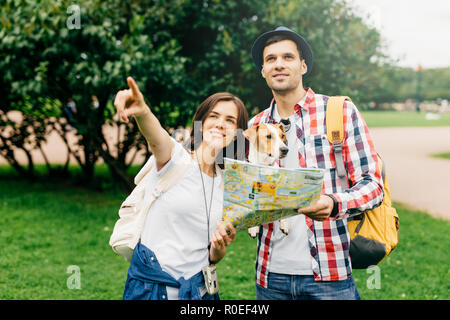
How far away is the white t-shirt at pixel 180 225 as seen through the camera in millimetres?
2127

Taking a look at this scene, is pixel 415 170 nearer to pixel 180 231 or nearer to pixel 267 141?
pixel 267 141

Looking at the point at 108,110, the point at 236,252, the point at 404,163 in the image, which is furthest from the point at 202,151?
the point at 404,163

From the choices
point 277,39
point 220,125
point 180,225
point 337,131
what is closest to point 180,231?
point 180,225

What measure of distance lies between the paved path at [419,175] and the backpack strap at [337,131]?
296 inches

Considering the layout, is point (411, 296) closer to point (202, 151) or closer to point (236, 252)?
point (236, 252)

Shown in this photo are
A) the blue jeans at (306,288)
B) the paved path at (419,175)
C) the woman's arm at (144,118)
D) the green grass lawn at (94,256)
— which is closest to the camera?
the woman's arm at (144,118)

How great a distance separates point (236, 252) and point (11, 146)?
22.0ft

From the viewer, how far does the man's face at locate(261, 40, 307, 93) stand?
2.32m

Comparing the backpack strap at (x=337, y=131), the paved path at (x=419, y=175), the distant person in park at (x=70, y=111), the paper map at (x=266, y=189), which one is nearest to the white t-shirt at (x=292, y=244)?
the backpack strap at (x=337, y=131)

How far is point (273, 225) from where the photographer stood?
2.37 meters

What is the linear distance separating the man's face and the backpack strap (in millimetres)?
259

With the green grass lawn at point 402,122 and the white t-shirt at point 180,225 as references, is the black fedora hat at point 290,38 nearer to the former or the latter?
the white t-shirt at point 180,225

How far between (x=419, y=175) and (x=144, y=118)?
42.1 feet

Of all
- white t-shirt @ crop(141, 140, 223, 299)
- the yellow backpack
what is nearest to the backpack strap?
the yellow backpack
